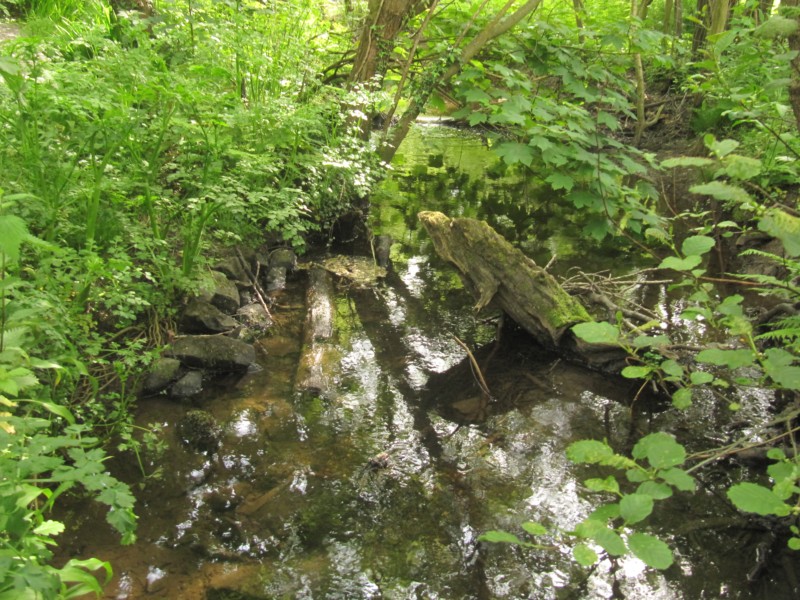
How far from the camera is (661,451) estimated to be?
189 cm

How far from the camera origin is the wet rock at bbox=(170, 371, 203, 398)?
13.9ft

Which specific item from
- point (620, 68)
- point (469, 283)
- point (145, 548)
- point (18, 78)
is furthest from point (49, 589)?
point (620, 68)

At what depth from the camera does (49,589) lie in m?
1.67

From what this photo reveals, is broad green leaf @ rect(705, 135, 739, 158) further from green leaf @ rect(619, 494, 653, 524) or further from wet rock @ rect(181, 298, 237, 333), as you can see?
wet rock @ rect(181, 298, 237, 333)

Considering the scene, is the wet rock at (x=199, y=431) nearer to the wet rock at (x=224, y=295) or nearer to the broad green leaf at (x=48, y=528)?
the wet rock at (x=224, y=295)

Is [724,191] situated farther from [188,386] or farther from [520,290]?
[188,386]

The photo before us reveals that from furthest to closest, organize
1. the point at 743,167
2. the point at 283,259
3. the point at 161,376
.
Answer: the point at 283,259
the point at 161,376
the point at 743,167

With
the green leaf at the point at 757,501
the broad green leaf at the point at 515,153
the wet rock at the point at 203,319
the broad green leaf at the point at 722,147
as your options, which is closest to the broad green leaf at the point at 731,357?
the green leaf at the point at 757,501

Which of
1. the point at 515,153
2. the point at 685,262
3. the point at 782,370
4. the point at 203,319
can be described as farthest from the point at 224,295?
the point at 782,370

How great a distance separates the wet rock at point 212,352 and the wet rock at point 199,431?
0.62m

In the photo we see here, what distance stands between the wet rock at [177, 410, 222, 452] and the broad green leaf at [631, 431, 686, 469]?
2676mm

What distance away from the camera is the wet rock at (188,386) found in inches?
166

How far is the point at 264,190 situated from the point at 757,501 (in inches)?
156

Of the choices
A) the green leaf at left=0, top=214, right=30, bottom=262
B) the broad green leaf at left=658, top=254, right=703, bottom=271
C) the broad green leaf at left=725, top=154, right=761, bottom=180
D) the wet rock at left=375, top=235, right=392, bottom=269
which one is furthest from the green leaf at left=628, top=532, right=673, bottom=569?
the wet rock at left=375, top=235, right=392, bottom=269
